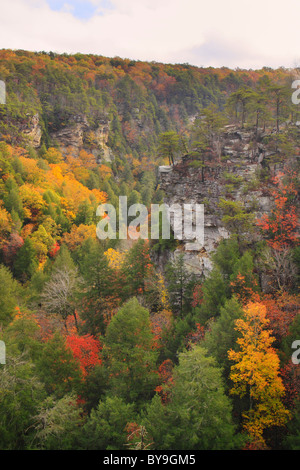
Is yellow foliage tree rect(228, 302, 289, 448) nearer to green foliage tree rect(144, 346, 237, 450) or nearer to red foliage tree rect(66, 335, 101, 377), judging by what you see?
green foliage tree rect(144, 346, 237, 450)

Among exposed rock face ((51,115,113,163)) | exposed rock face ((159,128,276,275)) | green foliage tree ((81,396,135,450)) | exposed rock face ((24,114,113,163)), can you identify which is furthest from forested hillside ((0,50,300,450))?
exposed rock face ((51,115,113,163))

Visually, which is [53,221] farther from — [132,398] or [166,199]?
[132,398]

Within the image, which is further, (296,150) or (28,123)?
(28,123)

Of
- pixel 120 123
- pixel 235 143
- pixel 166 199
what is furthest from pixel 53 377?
pixel 120 123

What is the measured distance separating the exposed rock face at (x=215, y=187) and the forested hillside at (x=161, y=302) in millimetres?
201

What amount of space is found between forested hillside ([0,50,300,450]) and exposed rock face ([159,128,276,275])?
0.20m

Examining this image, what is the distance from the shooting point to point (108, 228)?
52312 millimetres

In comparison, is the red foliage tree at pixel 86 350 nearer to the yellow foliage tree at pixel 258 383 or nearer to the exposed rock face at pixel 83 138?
the yellow foliage tree at pixel 258 383

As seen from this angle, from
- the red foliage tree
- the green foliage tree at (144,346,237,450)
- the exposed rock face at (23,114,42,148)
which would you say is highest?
the exposed rock face at (23,114,42,148)

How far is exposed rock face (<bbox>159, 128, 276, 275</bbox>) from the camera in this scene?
29438 millimetres

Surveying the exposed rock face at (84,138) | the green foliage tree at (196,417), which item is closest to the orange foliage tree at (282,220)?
the green foliage tree at (196,417)

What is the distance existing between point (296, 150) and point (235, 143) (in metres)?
8.36

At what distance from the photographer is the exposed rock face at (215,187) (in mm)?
29438

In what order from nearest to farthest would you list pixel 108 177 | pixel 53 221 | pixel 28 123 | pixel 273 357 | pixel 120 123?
pixel 273 357, pixel 53 221, pixel 28 123, pixel 108 177, pixel 120 123
